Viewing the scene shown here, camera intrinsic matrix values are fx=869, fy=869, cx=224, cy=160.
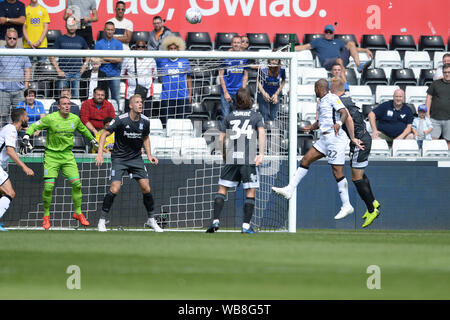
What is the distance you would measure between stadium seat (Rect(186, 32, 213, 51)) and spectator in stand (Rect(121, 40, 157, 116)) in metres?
3.08

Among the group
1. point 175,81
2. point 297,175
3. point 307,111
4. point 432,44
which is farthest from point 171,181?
point 432,44

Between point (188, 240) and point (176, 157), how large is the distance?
532 cm

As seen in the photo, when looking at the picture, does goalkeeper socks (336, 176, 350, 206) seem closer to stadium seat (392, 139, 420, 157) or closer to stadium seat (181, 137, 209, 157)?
stadium seat (181, 137, 209, 157)

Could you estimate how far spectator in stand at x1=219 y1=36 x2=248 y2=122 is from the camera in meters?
15.5

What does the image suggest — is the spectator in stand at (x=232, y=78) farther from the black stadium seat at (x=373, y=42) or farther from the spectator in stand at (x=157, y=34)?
the black stadium seat at (x=373, y=42)

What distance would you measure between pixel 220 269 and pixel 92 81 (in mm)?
9416

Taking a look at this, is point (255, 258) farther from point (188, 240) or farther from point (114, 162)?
point (114, 162)

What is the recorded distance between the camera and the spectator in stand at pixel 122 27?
58.9 ft

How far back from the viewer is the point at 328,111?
43.2ft

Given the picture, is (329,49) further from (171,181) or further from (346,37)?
(171,181)

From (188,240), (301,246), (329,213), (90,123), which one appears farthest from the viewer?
(329,213)

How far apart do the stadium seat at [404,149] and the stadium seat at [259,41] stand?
4162 millimetres

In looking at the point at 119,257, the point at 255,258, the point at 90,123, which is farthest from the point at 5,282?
the point at 90,123

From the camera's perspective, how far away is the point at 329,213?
15.8m
